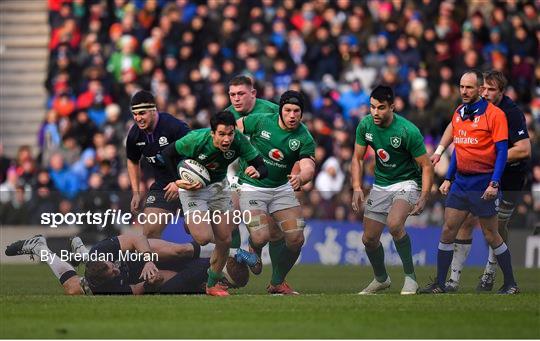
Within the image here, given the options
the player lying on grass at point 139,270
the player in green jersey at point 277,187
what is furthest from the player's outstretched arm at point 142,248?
the player in green jersey at point 277,187

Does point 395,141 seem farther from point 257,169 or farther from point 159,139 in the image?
point 159,139

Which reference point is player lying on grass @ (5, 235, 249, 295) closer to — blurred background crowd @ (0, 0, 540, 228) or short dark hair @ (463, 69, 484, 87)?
short dark hair @ (463, 69, 484, 87)

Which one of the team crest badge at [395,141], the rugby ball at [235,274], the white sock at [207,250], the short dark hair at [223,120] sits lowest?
the rugby ball at [235,274]

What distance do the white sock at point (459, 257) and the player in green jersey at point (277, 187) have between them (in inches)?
70.0

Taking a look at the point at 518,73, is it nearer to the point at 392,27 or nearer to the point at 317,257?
the point at 392,27

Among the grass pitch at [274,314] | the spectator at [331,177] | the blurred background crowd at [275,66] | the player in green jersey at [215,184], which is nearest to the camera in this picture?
the grass pitch at [274,314]

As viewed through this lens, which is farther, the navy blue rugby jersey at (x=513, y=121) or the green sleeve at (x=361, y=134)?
the navy blue rugby jersey at (x=513, y=121)

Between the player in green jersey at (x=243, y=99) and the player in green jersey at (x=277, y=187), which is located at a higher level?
the player in green jersey at (x=243, y=99)

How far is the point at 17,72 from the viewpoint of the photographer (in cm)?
3256

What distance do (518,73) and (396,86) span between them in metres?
2.18

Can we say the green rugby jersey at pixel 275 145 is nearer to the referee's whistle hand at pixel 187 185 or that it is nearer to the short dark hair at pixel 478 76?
the referee's whistle hand at pixel 187 185

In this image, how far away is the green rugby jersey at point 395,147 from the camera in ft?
53.6

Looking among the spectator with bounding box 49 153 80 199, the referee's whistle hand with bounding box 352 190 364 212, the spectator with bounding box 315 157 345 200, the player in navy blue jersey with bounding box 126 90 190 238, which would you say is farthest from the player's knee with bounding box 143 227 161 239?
the spectator with bounding box 49 153 80 199

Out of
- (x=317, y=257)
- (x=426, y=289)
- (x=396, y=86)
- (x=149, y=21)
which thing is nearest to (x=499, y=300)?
(x=426, y=289)
